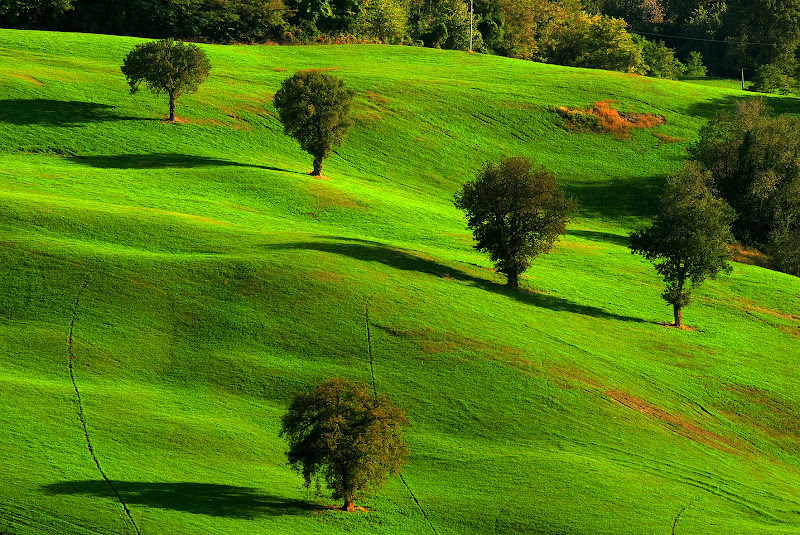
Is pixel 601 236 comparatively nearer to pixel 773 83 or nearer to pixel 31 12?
pixel 773 83

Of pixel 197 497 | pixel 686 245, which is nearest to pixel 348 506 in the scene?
pixel 197 497

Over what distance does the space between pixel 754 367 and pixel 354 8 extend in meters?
119

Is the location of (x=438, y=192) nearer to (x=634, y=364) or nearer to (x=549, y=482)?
(x=634, y=364)

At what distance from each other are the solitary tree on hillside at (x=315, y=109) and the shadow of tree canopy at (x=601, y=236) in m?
26.5

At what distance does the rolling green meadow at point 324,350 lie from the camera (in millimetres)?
47906

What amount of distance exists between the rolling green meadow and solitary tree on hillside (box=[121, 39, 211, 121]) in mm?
5040

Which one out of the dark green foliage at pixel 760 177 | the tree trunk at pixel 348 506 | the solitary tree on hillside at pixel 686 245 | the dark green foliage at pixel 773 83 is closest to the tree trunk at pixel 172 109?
the solitary tree on hillside at pixel 686 245

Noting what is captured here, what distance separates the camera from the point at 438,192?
11250 centimetres

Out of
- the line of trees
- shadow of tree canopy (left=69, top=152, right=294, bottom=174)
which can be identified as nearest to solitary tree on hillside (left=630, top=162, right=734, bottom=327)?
shadow of tree canopy (left=69, top=152, right=294, bottom=174)

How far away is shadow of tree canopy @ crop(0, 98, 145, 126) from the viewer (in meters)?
106

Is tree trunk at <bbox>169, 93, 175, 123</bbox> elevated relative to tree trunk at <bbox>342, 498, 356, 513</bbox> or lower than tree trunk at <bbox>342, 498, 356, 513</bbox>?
elevated

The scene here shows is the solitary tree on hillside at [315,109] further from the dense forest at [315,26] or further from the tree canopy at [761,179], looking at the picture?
the dense forest at [315,26]

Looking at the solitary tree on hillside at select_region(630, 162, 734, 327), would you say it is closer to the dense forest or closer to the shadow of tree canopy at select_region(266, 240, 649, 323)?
the shadow of tree canopy at select_region(266, 240, 649, 323)

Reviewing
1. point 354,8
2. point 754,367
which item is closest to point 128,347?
point 754,367
